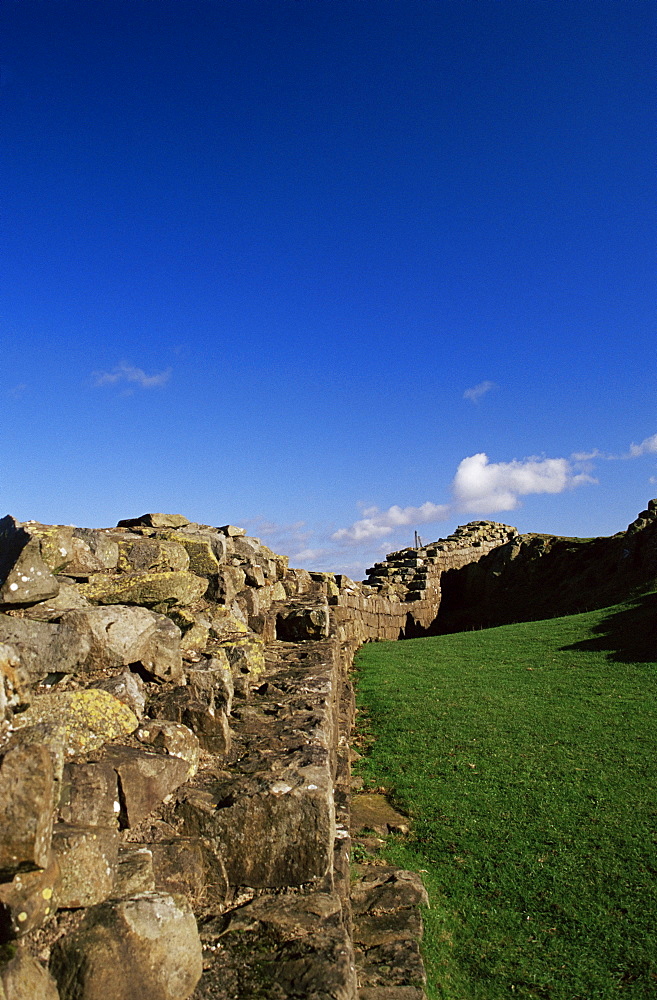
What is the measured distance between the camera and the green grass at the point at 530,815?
403cm

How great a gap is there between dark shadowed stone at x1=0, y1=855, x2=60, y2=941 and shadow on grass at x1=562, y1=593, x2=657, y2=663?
38.2 ft

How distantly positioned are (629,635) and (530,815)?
8.47 meters

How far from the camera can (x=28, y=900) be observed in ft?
6.34

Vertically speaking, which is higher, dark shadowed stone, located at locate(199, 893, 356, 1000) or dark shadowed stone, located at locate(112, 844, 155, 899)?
dark shadowed stone, located at locate(112, 844, 155, 899)

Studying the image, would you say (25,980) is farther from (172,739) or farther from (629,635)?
(629,635)

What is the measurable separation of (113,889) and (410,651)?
13.6 meters

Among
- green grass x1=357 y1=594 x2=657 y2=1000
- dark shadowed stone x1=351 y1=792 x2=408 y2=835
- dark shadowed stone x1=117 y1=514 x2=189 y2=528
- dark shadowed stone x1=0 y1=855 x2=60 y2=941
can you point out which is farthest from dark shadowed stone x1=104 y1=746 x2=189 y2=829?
dark shadowed stone x1=117 y1=514 x2=189 y2=528

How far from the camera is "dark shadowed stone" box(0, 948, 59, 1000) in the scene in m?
1.75

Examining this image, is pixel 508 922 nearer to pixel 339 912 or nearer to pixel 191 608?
pixel 339 912

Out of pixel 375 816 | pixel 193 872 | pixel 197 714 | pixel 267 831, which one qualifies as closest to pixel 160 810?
pixel 193 872

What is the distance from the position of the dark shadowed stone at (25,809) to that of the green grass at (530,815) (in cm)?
275

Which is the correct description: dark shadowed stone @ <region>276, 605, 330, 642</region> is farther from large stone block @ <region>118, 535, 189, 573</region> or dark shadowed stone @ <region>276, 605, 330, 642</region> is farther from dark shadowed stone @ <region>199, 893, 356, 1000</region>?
dark shadowed stone @ <region>199, 893, 356, 1000</region>

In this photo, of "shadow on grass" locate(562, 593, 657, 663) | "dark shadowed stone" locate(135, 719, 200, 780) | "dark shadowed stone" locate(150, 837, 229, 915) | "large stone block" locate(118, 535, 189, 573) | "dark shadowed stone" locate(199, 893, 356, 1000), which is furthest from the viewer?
"shadow on grass" locate(562, 593, 657, 663)

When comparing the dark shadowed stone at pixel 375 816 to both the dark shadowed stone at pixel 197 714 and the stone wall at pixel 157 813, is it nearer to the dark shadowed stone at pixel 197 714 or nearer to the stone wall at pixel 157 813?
the stone wall at pixel 157 813
